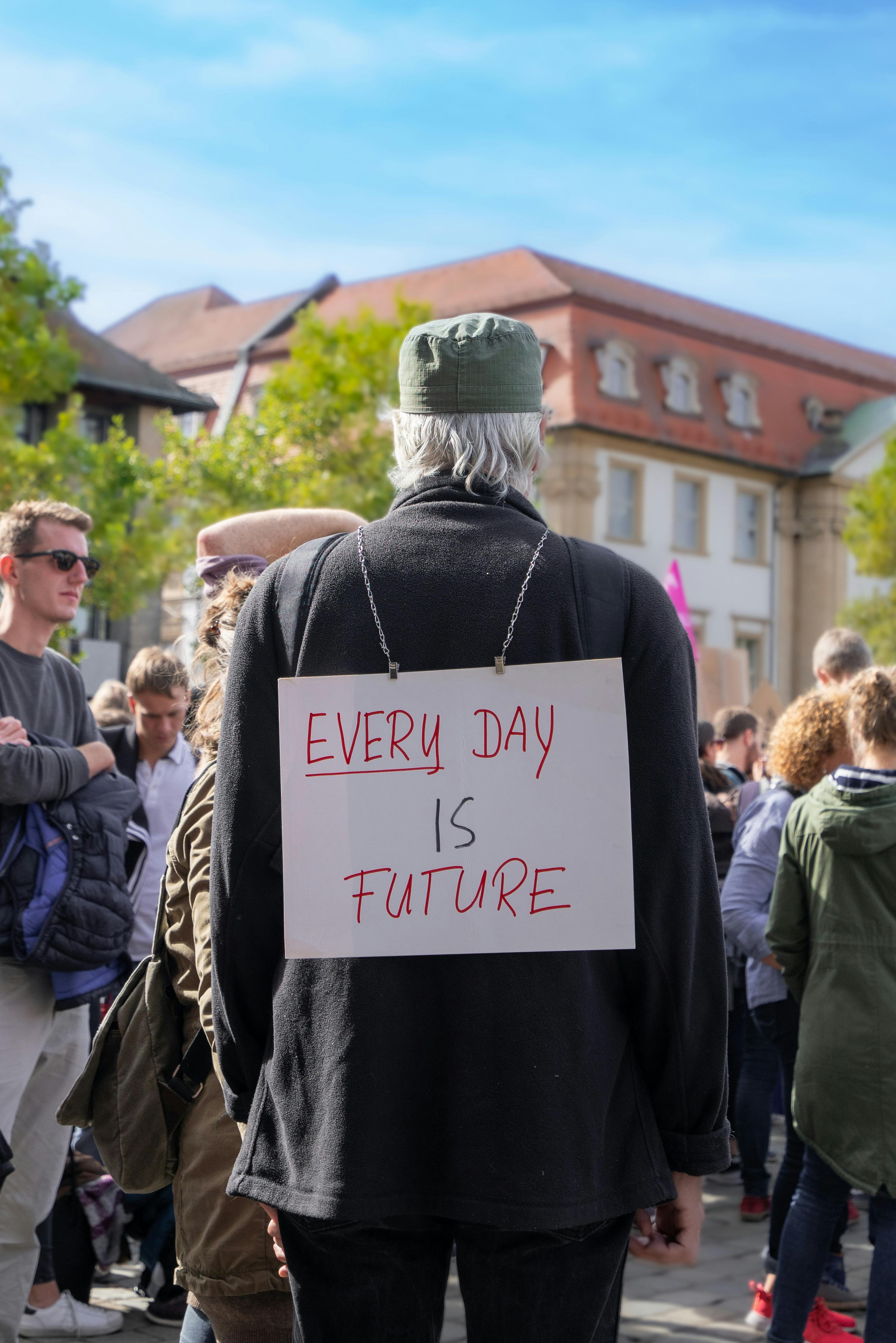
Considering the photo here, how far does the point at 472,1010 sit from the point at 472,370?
825mm

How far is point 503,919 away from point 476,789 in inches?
6.3

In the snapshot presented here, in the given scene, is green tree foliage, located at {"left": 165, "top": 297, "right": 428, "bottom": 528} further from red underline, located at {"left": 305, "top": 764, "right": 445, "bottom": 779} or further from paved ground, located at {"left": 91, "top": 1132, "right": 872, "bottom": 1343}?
red underline, located at {"left": 305, "top": 764, "right": 445, "bottom": 779}

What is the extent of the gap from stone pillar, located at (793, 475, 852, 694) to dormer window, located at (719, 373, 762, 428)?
2.34 metres

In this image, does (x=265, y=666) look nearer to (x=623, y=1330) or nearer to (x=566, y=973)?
(x=566, y=973)

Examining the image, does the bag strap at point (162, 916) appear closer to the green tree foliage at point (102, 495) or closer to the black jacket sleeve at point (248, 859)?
the black jacket sleeve at point (248, 859)

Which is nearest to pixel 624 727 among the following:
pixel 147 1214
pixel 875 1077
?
pixel 875 1077

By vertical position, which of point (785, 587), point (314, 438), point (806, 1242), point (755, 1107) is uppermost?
point (314, 438)

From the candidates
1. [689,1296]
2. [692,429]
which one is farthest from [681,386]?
[689,1296]

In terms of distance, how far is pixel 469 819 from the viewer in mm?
1827

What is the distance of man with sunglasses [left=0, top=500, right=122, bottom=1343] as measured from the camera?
3748 millimetres

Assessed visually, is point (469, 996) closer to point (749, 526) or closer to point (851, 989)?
point (851, 989)

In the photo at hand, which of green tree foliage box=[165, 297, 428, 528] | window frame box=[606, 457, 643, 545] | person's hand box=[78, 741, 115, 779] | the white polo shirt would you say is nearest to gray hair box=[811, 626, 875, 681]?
the white polo shirt

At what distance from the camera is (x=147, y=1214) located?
4.36m

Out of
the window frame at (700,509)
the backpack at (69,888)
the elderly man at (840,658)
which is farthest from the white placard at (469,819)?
the window frame at (700,509)
